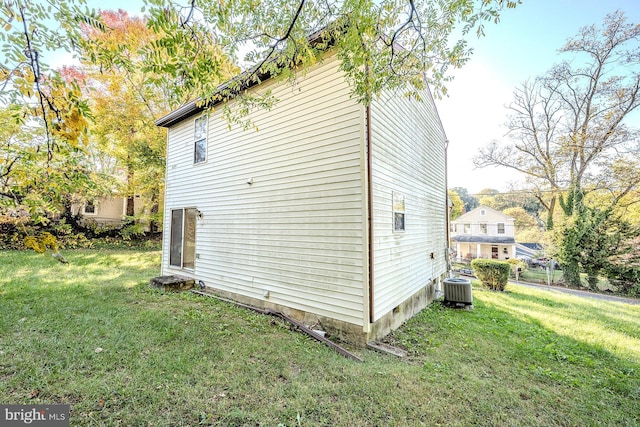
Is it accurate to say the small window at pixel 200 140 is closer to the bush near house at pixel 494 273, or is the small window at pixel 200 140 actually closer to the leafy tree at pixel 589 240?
the bush near house at pixel 494 273

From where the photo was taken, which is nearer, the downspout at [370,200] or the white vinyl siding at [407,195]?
the downspout at [370,200]

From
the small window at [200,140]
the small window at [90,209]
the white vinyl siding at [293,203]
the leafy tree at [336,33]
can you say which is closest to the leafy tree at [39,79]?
the leafy tree at [336,33]

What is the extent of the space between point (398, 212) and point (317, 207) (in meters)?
1.78

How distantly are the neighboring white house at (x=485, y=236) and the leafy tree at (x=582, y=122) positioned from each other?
28.2ft

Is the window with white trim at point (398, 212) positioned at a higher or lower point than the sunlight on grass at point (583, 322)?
higher

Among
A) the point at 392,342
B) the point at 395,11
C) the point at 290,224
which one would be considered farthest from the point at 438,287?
the point at 395,11

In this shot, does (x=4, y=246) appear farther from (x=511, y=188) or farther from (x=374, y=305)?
(x=511, y=188)

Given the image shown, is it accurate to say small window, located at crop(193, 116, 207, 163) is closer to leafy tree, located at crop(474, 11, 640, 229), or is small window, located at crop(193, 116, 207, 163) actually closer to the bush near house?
the bush near house

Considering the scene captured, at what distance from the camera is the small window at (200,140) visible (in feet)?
24.1

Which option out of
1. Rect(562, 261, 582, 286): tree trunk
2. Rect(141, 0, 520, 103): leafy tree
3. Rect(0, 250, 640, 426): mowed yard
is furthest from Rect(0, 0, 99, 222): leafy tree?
Rect(562, 261, 582, 286): tree trunk

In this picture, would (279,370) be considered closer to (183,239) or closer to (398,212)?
(398,212)

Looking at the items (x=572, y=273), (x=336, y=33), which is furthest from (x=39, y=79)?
(x=572, y=273)

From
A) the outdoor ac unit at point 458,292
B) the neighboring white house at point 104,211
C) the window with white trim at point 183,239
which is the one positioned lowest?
the outdoor ac unit at point 458,292

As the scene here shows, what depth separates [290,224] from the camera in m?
5.16
